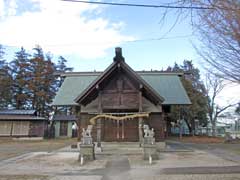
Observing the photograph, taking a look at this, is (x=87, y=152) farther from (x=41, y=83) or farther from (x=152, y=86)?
(x=41, y=83)

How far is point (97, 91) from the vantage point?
59.5ft

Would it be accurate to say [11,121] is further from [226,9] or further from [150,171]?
[226,9]

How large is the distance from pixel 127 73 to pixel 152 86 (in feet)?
18.8

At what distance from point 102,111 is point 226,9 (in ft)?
44.6

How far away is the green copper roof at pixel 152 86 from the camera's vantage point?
67.8ft

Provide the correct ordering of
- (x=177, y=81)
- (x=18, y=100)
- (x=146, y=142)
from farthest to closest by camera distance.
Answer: (x=18, y=100)
(x=177, y=81)
(x=146, y=142)

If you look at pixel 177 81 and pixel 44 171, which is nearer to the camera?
pixel 44 171

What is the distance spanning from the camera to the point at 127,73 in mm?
18000

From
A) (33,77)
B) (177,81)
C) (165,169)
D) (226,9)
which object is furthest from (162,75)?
(33,77)

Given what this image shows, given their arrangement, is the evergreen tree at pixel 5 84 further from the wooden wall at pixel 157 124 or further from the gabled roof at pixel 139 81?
the wooden wall at pixel 157 124

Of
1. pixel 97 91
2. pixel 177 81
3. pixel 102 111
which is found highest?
pixel 177 81

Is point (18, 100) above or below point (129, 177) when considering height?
above

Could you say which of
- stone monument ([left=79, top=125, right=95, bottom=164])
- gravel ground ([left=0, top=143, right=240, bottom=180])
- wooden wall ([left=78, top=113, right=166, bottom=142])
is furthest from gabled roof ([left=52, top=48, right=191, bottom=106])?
gravel ground ([left=0, top=143, right=240, bottom=180])

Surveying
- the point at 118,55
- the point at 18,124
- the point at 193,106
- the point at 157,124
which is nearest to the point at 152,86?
the point at 157,124
